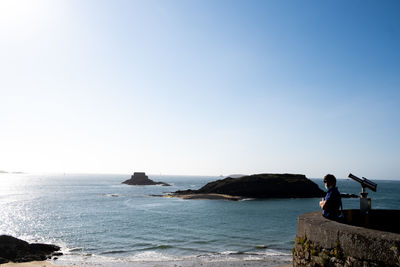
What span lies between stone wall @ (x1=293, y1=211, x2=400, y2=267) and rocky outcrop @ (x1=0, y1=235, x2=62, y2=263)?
2093 centimetres

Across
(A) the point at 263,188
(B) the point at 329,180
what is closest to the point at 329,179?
(B) the point at 329,180

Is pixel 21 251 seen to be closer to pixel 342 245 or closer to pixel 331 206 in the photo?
Result: pixel 331 206

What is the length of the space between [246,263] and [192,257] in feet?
13.3

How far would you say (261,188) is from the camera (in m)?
85.1

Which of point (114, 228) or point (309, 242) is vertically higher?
point (309, 242)

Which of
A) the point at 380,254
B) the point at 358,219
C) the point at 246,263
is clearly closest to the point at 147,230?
the point at 246,263

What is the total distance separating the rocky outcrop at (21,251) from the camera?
20.4 metres

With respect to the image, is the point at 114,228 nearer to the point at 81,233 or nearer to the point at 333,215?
the point at 81,233

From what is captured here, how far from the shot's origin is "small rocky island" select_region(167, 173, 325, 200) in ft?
275

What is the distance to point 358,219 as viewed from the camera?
8.41 m

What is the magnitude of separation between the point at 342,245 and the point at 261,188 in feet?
270

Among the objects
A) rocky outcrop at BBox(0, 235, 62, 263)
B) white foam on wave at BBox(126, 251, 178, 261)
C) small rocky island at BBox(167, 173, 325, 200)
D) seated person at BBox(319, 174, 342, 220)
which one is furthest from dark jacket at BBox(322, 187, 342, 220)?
small rocky island at BBox(167, 173, 325, 200)

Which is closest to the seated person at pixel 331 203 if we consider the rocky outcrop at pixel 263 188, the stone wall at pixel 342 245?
the stone wall at pixel 342 245

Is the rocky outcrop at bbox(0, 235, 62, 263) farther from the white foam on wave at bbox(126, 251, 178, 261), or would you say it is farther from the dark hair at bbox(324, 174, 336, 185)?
the dark hair at bbox(324, 174, 336, 185)
